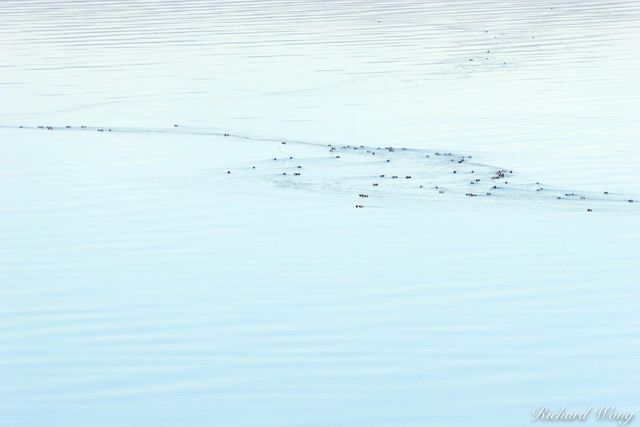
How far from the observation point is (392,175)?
26.4 metres

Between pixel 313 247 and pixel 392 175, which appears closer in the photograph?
pixel 313 247

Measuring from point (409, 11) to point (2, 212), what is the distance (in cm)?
3673

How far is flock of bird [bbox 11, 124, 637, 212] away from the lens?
2483cm

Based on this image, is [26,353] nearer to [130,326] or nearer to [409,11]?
[130,326]

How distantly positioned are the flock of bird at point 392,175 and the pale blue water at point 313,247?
0.10 meters

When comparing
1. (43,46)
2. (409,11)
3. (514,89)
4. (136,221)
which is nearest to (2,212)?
(136,221)

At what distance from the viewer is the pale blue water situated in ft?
53.5

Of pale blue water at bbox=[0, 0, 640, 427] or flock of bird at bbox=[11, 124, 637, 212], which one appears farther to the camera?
flock of bird at bbox=[11, 124, 637, 212]

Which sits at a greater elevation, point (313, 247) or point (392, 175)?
point (392, 175)

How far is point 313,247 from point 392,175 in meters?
4.65

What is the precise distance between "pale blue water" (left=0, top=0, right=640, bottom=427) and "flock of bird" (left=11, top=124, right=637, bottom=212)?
10cm

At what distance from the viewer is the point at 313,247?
2214 centimetres

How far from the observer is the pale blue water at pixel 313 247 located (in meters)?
16.3

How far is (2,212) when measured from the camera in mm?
25141
